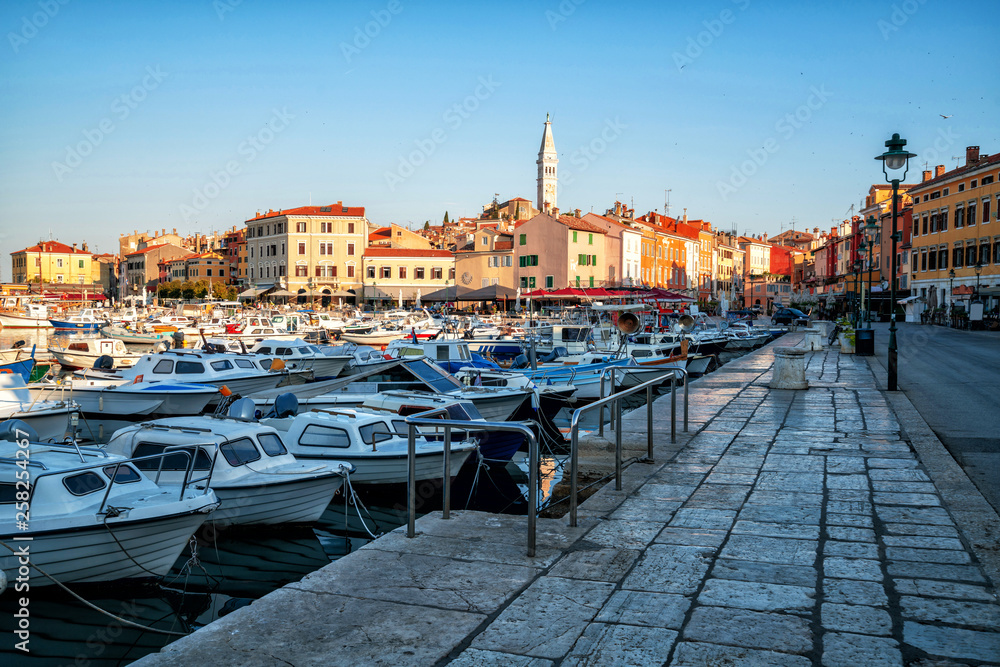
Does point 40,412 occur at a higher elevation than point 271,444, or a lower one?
lower

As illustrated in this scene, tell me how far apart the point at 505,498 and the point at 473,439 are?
1.33m

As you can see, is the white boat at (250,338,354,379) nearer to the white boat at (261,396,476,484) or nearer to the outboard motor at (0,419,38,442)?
the outboard motor at (0,419,38,442)

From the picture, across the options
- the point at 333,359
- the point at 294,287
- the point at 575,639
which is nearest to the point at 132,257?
the point at 294,287

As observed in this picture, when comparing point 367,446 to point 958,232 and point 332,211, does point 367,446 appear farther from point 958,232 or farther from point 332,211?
point 332,211

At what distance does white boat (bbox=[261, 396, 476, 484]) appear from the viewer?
12219 millimetres

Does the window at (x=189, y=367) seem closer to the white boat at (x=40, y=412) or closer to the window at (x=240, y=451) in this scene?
the white boat at (x=40, y=412)

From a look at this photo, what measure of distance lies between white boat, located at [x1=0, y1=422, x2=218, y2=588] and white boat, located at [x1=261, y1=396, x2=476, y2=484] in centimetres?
306

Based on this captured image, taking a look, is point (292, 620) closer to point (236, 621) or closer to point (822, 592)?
point (236, 621)

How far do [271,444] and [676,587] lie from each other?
25.9 feet

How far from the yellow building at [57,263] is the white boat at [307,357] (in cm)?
11681

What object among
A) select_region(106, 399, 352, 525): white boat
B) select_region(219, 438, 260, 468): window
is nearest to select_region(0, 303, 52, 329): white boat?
select_region(106, 399, 352, 525): white boat

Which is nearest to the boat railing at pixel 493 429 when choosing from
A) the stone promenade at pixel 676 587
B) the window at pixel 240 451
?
the stone promenade at pixel 676 587

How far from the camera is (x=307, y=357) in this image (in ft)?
95.2

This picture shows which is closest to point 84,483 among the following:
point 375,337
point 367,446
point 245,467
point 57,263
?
point 245,467
